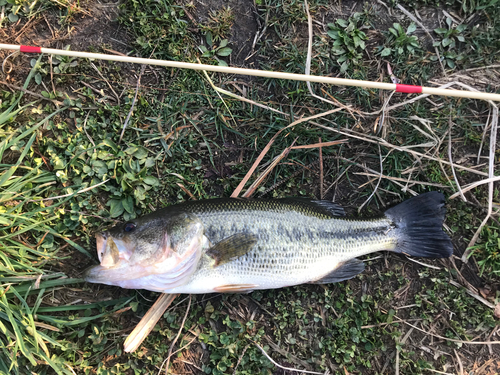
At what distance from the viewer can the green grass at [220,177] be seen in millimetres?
3102

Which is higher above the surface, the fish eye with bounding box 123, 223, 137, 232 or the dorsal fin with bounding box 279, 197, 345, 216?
the fish eye with bounding box 123, 223, 137, 232

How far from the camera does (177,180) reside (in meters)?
3.27

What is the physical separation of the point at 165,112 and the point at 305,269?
7.23 feet

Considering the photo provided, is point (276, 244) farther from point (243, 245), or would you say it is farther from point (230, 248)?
point (230, 248)

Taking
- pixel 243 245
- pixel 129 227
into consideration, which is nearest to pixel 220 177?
pixel 243 245

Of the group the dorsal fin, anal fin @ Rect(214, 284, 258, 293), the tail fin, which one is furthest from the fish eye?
the tail fin

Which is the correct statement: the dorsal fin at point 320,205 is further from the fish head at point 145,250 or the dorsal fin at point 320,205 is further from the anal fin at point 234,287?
the fish head at point 145,250

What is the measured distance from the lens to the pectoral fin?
8.75ft

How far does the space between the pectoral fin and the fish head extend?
0.13 metres

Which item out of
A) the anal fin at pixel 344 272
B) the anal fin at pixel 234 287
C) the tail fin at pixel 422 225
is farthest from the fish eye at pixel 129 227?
the tail fin at pixel 422 225

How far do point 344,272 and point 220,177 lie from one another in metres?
1.63

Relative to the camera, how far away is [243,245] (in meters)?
2.69

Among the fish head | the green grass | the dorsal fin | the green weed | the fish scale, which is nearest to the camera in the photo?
the fish head

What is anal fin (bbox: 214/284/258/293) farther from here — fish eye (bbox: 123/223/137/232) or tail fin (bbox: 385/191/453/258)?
tail fin (bbox: 385/191/453/258)
